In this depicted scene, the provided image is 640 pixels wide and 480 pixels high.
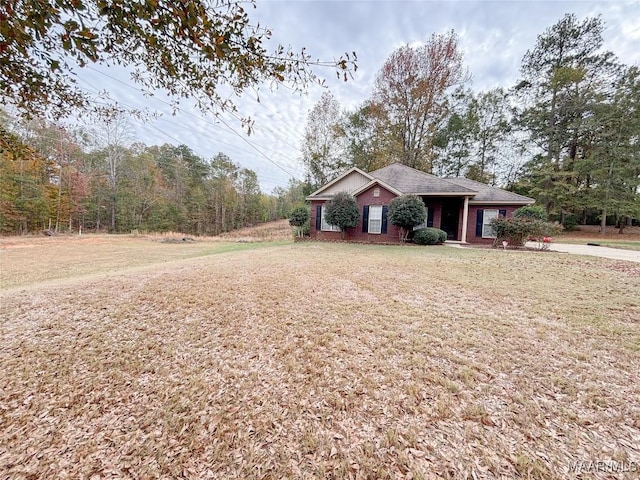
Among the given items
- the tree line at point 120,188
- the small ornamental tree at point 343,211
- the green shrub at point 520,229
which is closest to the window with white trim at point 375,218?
the small ornamental tree at point 343,211

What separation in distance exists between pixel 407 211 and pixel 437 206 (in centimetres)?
327

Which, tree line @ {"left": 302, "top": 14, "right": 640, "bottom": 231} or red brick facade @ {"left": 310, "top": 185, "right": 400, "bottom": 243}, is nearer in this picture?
red brick facade @ {"left": 310, "top": 185, "right": 400, "bottom": 243}

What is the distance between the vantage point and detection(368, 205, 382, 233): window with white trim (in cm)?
1360

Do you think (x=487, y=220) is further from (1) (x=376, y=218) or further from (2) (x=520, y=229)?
(1) (x=376, y=218)

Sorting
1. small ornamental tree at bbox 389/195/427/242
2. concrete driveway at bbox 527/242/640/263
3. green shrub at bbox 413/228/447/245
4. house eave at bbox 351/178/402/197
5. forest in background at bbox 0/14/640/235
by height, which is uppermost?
forest in background at bbox 0/14/640/235

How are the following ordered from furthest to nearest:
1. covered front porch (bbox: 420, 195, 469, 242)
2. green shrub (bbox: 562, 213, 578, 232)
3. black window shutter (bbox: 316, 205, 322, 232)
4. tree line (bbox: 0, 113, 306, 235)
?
green shrub (bbox: 562, 213, 578, 232)
tree line (bbox: 0, 113, 306, 235)
black window shutter (bbox: 316, 205, 322, 232)
covered front porch (bbox: 420, 195, 469, 242)

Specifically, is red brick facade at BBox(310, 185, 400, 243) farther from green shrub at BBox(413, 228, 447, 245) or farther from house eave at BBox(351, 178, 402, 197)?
green shrub at BBox(413, 228, 447, 245)

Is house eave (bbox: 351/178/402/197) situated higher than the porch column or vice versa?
house eave (bbox: 351/178/402/197)

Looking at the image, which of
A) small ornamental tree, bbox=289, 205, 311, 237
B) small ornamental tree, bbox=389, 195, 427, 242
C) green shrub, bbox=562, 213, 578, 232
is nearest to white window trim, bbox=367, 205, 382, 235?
small ornamental tree, bbox=389, 195, 427, 242

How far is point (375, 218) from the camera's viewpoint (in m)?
13.7

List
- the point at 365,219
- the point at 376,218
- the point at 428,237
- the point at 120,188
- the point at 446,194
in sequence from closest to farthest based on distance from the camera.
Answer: the point at 428,237
the point at 446,194
the point at 376,218
the point at 365,219
the point at 120,188

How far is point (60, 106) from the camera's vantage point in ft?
9.19

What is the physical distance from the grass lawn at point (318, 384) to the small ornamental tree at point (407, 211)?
7.37 m

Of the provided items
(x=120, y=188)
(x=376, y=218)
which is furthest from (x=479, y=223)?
(x=120, y=188)
